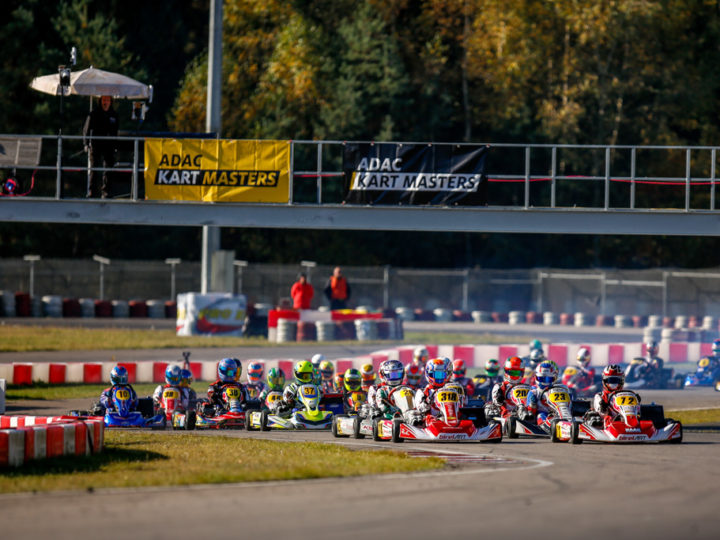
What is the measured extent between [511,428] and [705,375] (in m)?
9.38

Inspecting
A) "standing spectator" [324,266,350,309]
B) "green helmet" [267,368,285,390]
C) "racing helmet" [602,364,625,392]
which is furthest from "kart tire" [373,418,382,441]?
"standing spectator" [324,266,350,309]

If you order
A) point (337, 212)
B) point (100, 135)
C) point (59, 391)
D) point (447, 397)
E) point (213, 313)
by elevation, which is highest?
point (100, 135)

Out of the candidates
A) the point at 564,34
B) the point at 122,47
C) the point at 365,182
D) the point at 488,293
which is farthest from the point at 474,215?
the point at 122,47

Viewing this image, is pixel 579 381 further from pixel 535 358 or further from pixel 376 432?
pixel 376 432

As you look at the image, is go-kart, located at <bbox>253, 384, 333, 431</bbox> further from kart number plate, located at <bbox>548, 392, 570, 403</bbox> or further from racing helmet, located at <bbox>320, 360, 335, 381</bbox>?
kart number plate, located at <bbox>548, 392, 570, 403</bbox>

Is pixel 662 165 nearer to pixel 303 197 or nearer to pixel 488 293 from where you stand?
pixel 488 293

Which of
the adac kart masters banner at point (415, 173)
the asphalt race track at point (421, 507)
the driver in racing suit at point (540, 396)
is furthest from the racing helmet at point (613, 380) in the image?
the adac kart masters banner at point (415, 173)

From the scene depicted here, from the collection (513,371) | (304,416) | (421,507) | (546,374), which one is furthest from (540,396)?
(421,507)

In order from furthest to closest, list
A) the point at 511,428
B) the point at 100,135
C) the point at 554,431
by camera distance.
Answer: the point at 100,135 < the point at 511,428 < the point at 554,431

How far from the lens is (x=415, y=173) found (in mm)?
19828

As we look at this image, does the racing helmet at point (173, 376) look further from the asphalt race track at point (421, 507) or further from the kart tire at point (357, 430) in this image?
the asphalt race track at point (421, 507)

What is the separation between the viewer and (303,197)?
4391 centimetres

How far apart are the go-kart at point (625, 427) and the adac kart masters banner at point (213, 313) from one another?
16718 millimetres

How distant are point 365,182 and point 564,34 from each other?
25.3 metres
